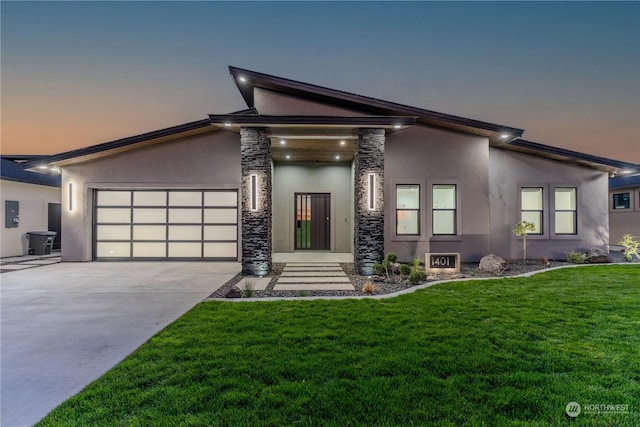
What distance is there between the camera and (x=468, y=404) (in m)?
2.28

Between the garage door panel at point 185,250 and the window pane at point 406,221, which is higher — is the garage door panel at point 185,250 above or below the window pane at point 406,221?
below

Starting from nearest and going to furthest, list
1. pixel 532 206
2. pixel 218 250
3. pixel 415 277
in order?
pixel 415 277
pixel 532 206
pixel 218 250

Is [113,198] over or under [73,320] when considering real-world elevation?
over

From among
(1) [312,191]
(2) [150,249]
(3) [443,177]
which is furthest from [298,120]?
(2) [150,249]

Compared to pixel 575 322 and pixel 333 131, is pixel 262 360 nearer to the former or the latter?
pixel 575 322

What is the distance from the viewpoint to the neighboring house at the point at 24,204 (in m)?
11.1

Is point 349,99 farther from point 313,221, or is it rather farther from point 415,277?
point 313,221

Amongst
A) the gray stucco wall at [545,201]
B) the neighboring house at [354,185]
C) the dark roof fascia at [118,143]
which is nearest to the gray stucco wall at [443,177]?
the neighboring house at [354,185]

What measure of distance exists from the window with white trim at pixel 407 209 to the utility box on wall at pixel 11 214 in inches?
552

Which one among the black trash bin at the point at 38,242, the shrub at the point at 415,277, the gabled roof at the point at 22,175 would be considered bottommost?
the shrub at the point at 415,277

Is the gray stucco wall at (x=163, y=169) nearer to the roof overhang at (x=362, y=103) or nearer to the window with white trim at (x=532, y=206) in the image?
the roof overhang at (x=362, y=103)

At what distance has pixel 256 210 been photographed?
7.88 m

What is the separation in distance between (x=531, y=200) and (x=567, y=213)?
1.33 metres

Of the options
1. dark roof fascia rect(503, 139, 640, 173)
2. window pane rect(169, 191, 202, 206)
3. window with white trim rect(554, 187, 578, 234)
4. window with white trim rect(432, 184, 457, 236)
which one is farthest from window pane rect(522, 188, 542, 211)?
window pane rect(169, 191, 202, 206)
